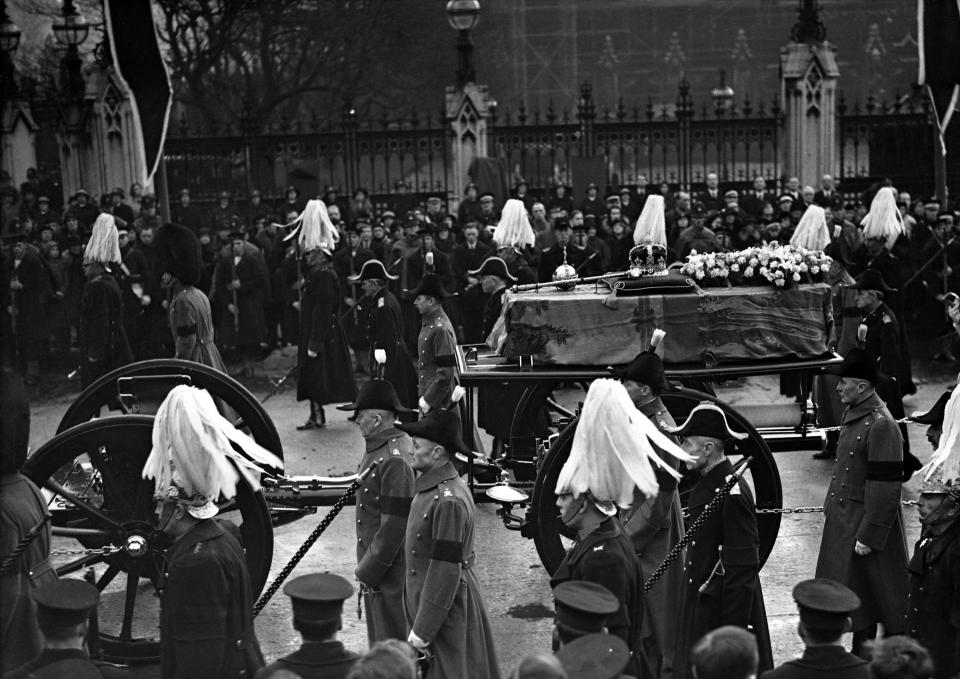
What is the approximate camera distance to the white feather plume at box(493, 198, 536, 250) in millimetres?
14703

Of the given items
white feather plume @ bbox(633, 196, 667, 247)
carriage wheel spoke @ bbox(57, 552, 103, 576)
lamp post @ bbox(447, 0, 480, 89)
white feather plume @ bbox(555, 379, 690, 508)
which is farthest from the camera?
lamp post @ bbox(447, 0, 480, 89)

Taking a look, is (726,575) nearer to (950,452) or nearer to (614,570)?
(614,570)

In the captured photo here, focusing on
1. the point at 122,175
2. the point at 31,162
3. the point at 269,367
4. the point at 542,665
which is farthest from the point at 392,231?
the point at 542,665

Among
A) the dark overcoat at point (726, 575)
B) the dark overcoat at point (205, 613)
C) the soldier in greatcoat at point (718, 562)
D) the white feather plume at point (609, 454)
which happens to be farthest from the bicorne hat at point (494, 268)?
the dark overcoat at point (205, 613)

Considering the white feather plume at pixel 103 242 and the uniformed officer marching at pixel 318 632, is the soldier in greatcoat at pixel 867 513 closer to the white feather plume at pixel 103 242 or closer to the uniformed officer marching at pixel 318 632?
the uniformed officer marching at pixel 318 632

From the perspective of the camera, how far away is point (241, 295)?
671 inches

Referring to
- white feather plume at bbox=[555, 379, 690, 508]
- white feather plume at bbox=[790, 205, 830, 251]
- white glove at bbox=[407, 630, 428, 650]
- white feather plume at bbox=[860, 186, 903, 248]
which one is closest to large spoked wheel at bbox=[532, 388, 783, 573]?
white feather plume at bbox=[555, 379, 690, 508]

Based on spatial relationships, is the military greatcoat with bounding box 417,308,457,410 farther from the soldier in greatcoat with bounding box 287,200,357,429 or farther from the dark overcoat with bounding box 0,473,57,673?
the dark overcoat with bounding box 0,473,57,673

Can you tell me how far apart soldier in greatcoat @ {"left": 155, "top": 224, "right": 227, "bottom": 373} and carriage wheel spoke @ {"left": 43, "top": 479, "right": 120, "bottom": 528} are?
10.9 feet

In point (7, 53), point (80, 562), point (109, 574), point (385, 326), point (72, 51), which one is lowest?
point (109, 574)

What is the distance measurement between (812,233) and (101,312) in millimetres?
6999

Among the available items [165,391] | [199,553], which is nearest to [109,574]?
[165,391]

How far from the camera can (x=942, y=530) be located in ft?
20.9

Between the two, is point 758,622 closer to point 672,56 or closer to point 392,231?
point 392,231
